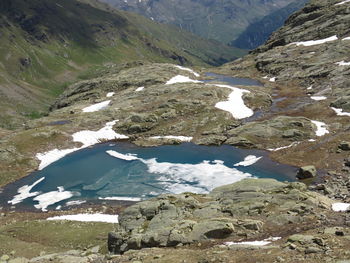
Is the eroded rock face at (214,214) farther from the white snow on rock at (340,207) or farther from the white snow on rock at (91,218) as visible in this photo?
the white snow on rock at (91,218)

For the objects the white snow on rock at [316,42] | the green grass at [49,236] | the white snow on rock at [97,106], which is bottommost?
the white snow on rock at [97,106]

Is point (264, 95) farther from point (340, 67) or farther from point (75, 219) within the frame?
point (75, 219)

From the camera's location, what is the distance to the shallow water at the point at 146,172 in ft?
197

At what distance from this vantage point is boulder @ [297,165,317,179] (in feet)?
184

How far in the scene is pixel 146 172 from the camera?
68125 mm

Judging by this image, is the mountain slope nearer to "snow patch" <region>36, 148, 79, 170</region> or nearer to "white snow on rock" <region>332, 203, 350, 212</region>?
"white snow on rock" <region>332, 203, 350, 212</region>

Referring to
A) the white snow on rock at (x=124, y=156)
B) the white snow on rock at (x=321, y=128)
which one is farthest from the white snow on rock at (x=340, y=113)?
the white snow on rock at (x=124, y=156)

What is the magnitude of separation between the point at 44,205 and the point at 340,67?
352ft

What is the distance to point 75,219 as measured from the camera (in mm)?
49531

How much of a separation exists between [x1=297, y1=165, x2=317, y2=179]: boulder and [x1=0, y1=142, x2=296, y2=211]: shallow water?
199cm

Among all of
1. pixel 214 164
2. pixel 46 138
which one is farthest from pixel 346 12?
pixel 46 138

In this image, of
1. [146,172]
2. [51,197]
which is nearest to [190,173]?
[146,172]

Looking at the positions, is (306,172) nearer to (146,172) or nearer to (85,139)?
(146,172)

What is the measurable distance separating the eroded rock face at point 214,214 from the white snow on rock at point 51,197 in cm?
2539
